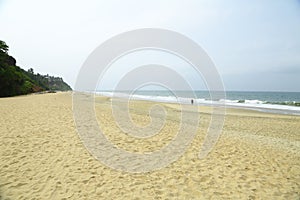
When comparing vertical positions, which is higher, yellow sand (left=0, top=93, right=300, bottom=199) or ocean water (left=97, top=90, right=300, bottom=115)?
ocean water (left=97, top=90, right=300, bottom=115)

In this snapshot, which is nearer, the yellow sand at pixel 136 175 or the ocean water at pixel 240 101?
the yellow sand at pixel 136 175

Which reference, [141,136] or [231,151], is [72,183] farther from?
[231,151]

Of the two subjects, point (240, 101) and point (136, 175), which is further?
point (240, 101)

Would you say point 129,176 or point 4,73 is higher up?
point 4,73

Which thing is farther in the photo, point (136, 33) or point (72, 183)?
point (136, 33)

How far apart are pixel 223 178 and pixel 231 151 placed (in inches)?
89.5

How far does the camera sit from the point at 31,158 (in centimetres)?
534

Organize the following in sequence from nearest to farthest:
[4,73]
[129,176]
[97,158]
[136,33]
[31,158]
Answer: [129,176]
[31,158]
[97,158]
[136,33]
[4,73]

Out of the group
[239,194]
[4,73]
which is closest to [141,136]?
[239,194]

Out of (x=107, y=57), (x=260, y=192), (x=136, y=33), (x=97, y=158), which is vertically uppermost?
(x=136, y=33)

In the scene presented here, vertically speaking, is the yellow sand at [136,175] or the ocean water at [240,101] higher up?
the ocean water at [240,101]

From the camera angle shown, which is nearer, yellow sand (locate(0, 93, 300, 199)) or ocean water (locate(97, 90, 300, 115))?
yellow sand (locate(0, 93, 300, 199))

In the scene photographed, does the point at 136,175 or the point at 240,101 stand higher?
the point at 240,101

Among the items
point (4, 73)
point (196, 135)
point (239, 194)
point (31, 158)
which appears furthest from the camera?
point (4, 73)
